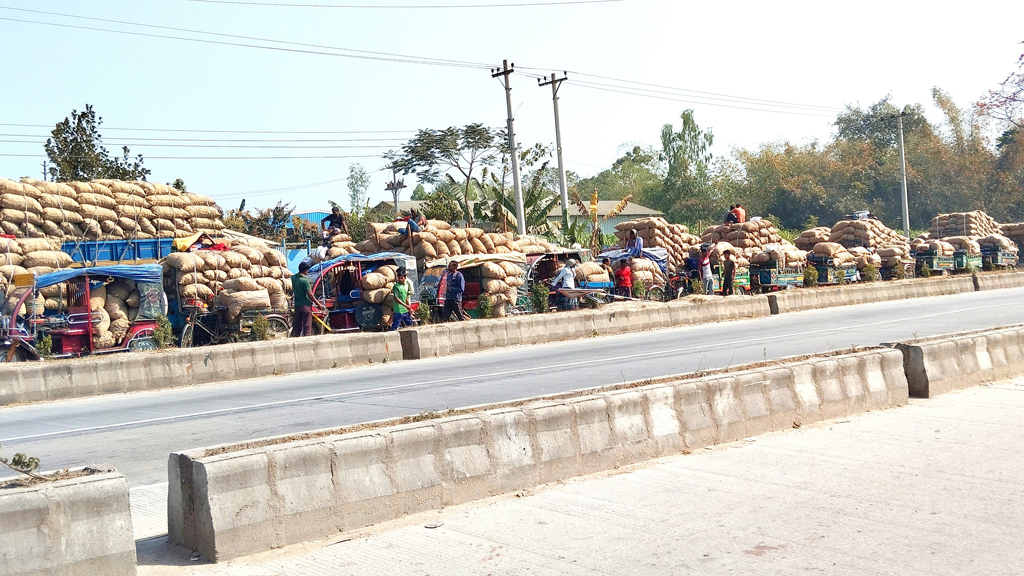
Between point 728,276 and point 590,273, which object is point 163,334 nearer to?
point 590,273

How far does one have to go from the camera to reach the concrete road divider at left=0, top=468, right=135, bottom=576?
4.86 metres

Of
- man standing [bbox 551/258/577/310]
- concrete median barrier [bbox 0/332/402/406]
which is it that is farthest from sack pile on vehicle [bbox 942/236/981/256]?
concrete median barrier [bbox 0/332/402/406]

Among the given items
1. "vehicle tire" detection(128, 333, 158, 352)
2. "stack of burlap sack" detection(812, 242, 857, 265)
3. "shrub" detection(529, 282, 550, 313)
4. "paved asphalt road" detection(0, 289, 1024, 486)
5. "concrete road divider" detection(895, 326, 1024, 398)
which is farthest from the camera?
"stack of burlap sack" detection(812, 242, 857, 265)

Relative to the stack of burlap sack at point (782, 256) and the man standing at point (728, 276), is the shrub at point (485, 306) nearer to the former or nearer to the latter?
the man standing at point (728, 276)

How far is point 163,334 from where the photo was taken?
18.3 metres

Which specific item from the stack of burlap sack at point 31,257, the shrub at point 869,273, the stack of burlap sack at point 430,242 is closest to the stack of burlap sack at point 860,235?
the shrub at point 869,273

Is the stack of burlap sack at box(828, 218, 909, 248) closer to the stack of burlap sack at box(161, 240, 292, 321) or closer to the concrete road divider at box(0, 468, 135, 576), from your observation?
the stack of burlap sack at box(161, 240, 292, 321)

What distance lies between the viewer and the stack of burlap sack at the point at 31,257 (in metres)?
21.1

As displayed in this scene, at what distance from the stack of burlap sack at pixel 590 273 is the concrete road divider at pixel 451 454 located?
17042 millimetres

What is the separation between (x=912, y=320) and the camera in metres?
22.2

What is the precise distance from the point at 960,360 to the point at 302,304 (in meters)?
13.0

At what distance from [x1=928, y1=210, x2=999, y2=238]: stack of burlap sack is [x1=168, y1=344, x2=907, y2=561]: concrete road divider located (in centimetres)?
4026

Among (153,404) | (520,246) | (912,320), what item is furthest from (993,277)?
(153,404)

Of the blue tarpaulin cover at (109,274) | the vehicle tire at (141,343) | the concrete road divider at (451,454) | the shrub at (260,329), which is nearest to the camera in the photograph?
the concrete road divider at (451,454)
